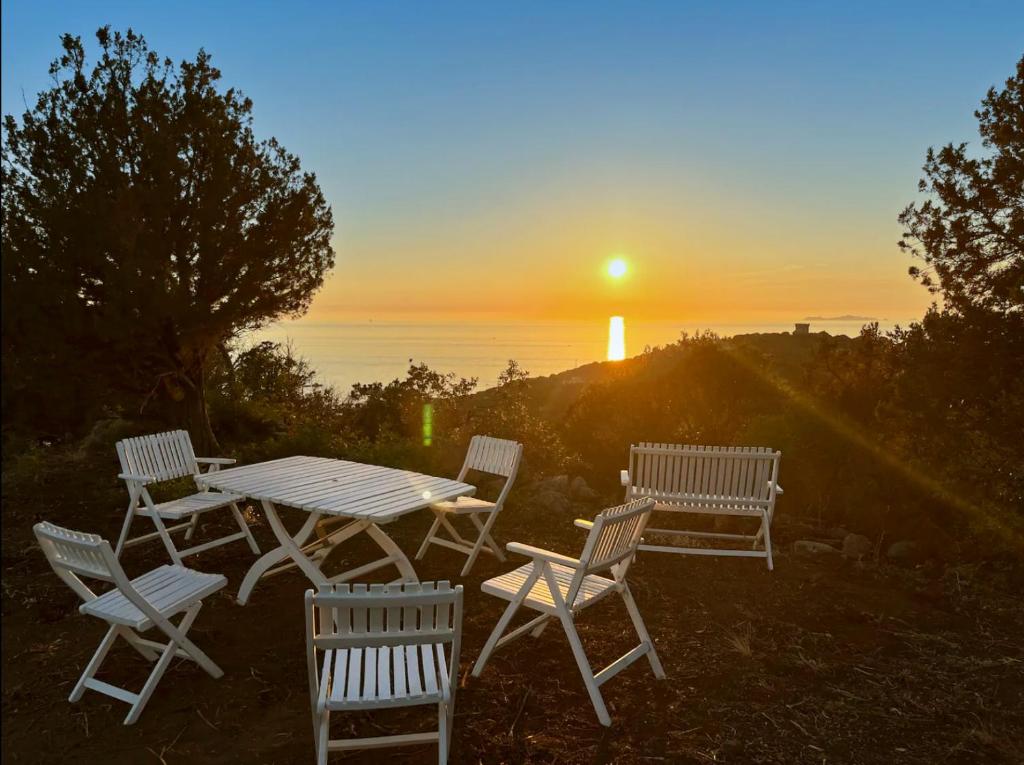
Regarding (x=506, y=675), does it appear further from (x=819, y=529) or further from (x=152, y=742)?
(x=819, y=529)

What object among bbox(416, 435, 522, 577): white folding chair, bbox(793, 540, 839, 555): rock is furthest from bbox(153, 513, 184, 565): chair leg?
bbox(793, 540, 839, 555): rock

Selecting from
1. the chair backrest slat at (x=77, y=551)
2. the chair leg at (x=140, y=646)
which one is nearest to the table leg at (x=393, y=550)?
the chair leg at (x=140, y=646)

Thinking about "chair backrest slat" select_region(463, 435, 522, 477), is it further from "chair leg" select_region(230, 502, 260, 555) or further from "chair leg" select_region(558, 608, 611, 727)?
"chair leg" select_region(558, 608, 611, 727)

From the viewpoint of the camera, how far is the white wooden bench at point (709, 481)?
568cm

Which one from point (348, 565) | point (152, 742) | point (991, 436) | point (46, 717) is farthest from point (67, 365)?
point (991, 436)

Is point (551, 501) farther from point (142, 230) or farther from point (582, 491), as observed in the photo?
point (142, 230)

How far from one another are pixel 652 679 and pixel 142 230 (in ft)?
22.3

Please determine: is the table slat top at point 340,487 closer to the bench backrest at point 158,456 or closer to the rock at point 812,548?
the bench backrest at point 158,456

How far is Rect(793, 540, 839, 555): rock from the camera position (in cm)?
599

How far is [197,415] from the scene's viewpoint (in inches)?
347

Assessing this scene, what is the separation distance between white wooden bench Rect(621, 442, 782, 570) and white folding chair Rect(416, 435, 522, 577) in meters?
0.95

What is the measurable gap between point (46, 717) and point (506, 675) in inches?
88.7

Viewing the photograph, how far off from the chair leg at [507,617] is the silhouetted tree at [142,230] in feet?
17.1

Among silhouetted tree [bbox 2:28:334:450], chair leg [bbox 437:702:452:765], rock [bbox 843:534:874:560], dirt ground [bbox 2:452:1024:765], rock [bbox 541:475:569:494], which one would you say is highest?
silhouetted tree [bbox 2:28:334:450]
